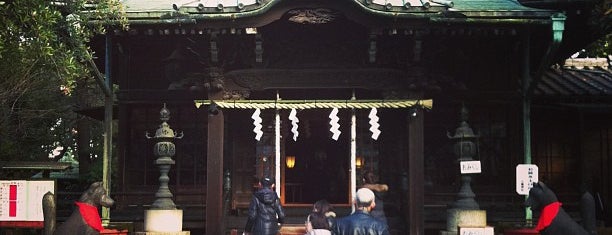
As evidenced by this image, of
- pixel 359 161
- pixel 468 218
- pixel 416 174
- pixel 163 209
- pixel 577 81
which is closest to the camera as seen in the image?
pixel 468 218

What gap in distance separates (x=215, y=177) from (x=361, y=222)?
7.02 metres

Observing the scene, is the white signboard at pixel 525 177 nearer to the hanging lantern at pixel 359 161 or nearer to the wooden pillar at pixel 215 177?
the hanging lantern at pixel 359 161

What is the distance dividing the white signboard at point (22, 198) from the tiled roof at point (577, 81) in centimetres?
1128

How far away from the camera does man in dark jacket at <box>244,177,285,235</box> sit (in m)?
12.7

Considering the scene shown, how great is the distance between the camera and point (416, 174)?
13867 mm

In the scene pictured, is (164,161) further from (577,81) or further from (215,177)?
(577,81)

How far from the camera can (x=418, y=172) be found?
13.9 m

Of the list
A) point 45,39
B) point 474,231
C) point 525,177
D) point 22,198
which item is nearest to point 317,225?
point 474,231

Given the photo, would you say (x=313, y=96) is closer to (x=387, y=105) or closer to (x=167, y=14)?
(x=387, y=105)

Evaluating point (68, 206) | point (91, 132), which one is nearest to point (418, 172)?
point (68, 206)

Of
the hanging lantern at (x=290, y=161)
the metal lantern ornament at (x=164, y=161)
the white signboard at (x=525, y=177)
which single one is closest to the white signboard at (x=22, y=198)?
the metal lantern ornament at (x=164, y=161)

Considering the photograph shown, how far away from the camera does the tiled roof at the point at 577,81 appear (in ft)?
57.3

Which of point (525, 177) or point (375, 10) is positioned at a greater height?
point (375, 10)

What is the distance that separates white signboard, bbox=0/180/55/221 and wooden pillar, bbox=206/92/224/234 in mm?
2910
